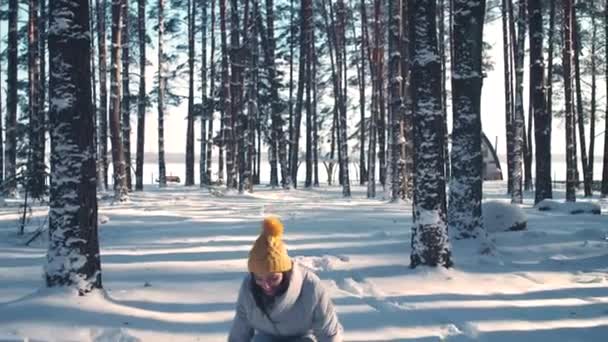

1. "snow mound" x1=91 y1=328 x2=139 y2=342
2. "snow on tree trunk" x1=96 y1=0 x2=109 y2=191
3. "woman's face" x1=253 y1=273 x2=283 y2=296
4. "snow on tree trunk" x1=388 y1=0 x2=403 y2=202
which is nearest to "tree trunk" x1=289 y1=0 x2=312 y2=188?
"snow on tree trunk" x1=388 y1=0 x2=403 y2=202

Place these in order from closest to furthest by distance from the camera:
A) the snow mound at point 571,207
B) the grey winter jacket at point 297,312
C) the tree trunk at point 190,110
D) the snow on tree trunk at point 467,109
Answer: the grey winter jacket at point 297,312
the snow on tree trunk at point 467,109
the snow mound at point 571,207
the tree trunk at point 190,110

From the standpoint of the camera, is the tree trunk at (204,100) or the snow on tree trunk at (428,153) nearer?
the snow on tree trunk at (428,153)

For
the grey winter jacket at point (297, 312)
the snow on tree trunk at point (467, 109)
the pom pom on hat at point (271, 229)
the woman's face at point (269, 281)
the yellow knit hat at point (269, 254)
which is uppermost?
the snow on tree trunk at point (467, 109)

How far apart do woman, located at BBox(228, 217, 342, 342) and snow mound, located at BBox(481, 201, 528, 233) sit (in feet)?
23.5

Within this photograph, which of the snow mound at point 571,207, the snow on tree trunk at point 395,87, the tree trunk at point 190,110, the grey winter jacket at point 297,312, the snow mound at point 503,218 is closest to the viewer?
the grey winter jacket at point 297,312

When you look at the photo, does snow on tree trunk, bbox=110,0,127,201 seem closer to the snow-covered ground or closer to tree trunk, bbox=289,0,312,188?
the snow-covered ground

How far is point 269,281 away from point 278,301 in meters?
0.19

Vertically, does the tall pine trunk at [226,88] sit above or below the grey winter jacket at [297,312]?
above

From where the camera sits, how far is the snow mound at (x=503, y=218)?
10.2 metres

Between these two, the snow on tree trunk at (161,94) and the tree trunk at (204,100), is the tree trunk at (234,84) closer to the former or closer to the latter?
the snow on tree trunk at (161,94)

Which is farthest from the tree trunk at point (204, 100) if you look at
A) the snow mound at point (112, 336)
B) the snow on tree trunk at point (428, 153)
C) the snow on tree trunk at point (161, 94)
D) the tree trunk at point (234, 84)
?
the snow mound at point (112, 336)

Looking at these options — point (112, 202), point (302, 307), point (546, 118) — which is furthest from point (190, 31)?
point (302, 307)

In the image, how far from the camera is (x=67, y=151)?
5.76 m

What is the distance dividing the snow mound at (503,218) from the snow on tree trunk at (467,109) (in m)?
1.61
